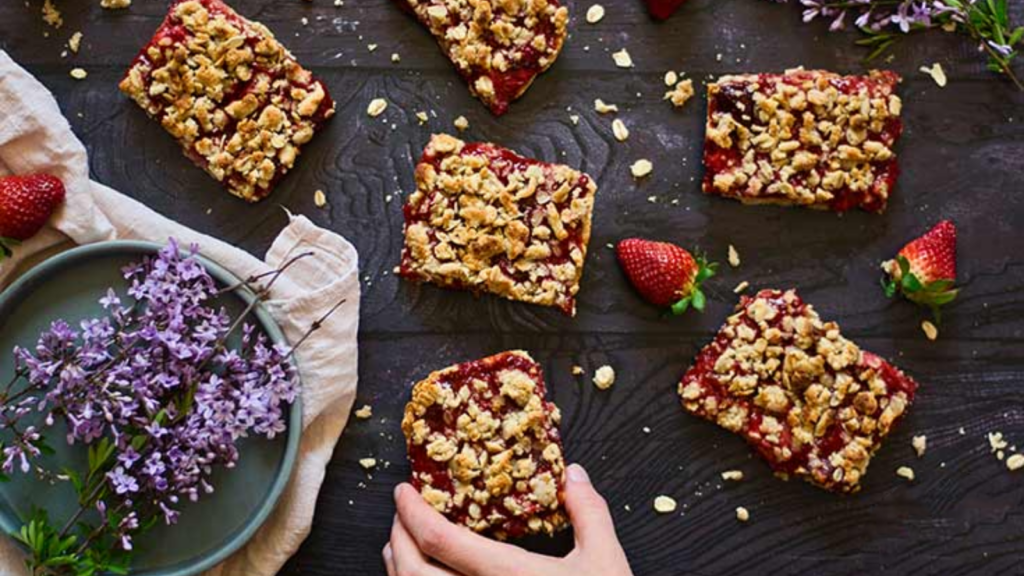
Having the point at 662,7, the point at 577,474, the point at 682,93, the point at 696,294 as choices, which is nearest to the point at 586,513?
the point at 577,474

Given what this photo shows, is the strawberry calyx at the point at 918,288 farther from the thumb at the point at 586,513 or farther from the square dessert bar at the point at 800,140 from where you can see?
the thumb at the point at 586,513

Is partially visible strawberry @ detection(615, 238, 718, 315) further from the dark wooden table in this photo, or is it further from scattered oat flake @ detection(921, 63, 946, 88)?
scattered oat flake @ detection(921, 63, 946, 88)

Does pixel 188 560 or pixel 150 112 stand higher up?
pixel 150 112

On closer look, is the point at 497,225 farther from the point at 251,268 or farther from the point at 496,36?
the point at 251,268

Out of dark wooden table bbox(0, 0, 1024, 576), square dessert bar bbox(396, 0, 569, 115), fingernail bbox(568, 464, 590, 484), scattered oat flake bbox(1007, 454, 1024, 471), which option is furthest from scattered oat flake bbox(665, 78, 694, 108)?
scattered oat flake bbox(1007, 454, 1024, 471)

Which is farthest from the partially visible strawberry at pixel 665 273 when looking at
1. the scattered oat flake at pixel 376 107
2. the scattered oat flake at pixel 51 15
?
the scattered oat flake at pixel 51 15

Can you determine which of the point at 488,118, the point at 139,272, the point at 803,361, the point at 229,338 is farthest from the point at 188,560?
the point at 803,361

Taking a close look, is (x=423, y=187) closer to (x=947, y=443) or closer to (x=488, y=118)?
(x=488, y=118)
